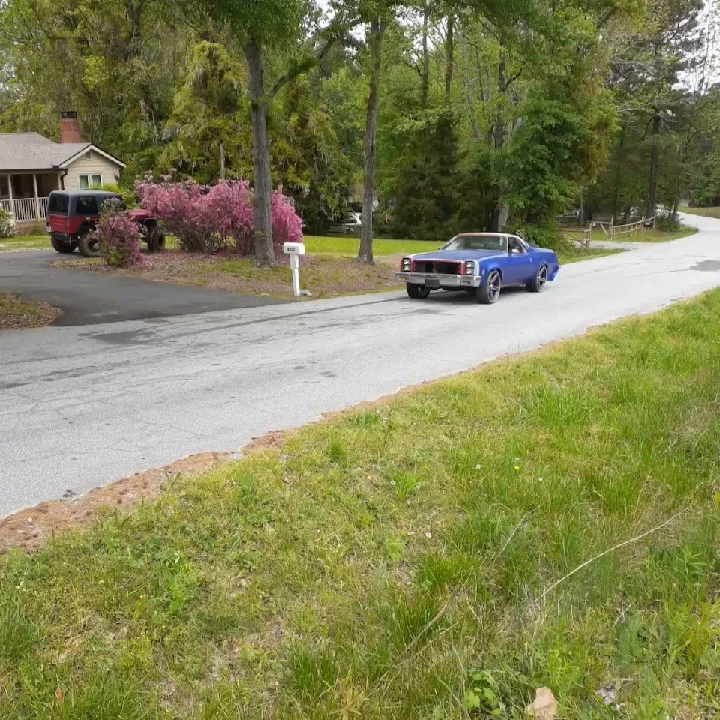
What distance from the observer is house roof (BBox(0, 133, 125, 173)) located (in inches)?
1284

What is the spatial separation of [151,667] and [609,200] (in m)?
57.8

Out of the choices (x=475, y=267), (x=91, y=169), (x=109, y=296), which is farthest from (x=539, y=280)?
(x=91, y=169)

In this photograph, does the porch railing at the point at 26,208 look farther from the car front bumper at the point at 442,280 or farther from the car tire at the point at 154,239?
the car front bumper at the point at 442,280

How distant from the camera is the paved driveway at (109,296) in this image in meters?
12.5

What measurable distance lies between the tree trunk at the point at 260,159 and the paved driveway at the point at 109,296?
2943mm

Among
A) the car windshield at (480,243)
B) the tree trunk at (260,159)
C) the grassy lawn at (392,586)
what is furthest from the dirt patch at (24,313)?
the car windshield at (480,243)

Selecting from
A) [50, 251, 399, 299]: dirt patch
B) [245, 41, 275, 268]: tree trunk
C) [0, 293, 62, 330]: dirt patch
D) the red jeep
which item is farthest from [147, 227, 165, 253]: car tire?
[0, 293, 62, 330]: dirt patch

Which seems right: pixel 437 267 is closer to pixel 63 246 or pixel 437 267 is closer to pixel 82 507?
pixel 82 507

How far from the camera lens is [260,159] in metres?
17.2

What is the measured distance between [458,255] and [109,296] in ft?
23.7

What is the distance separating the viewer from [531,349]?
9.99 meters

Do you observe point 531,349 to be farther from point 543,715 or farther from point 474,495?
point 543,715

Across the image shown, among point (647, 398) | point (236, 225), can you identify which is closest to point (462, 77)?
point (236, 225)

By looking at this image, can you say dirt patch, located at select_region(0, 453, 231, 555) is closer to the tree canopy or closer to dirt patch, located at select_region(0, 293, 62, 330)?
dirt patch, located at select_region(0, 293, 62, 330)
